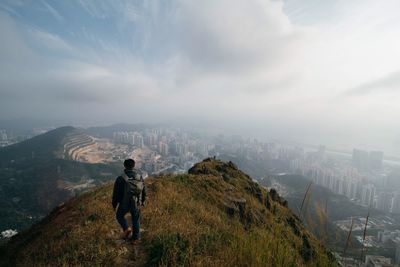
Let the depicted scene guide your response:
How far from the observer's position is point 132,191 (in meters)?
4.34

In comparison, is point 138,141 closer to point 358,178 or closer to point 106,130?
point 106,130

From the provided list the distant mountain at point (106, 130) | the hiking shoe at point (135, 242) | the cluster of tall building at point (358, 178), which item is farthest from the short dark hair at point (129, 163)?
the distant mountain at point (106, 130)

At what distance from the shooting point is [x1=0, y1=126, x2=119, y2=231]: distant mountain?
38.0 m

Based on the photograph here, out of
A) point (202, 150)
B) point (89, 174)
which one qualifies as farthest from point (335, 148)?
point (89, 174)

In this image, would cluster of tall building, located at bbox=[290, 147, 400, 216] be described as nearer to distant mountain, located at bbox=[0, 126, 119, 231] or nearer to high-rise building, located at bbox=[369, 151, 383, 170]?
high-rise building, located at bbox=[369, 151, 383, 170]

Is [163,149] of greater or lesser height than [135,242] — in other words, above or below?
below

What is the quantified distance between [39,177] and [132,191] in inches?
2507

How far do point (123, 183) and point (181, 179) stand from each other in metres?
5.70

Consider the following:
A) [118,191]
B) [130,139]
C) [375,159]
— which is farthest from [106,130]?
[118,191]

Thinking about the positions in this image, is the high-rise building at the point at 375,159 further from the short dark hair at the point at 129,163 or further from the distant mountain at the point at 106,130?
the distant mountain at the point at 106,130

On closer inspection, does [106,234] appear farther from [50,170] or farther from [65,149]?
[65,149]

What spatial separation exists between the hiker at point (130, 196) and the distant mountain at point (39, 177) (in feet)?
122

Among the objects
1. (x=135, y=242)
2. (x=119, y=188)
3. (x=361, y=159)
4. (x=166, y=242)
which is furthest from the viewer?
(x=361, y=159)

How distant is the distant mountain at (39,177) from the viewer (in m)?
38.0
